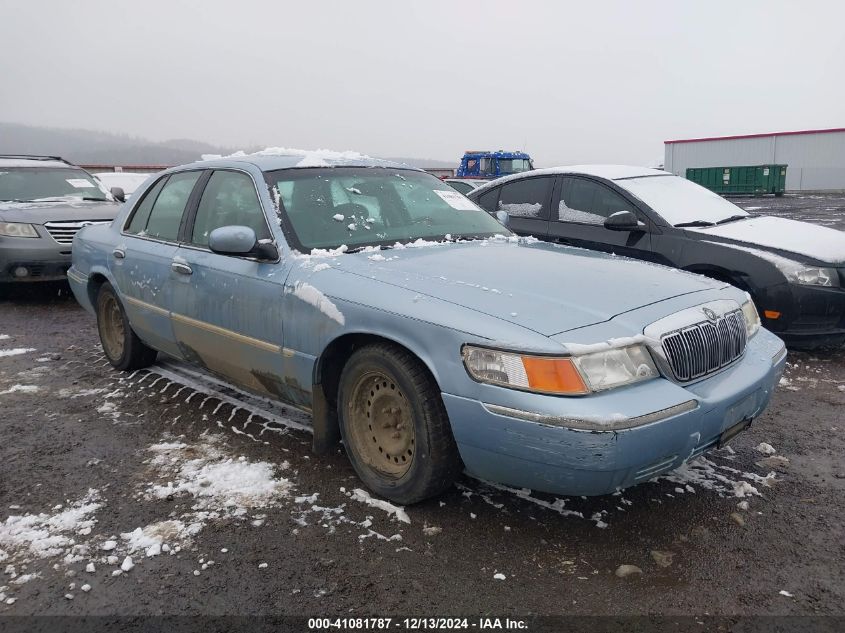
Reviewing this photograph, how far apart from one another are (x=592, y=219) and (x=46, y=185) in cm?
717

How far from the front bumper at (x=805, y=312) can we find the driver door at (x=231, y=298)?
11.8 feet

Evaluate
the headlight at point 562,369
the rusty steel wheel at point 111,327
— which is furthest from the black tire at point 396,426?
the rusty steel wheel at point 111,327

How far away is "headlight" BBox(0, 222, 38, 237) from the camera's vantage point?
7.92 m

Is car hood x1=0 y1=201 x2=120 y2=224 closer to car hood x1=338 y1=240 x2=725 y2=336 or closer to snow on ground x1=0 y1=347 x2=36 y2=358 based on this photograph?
snow on ground x1=0 y1=347 x2=36 y2=358

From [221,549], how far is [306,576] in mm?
425

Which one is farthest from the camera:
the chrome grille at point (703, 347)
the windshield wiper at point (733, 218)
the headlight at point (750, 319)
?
the windshield wiper at point (733, 218)

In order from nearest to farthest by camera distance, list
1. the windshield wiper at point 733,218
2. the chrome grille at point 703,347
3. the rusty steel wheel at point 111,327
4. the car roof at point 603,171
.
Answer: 1. the chrome grille at point 703,347
2. the rusty steel wheel at point 111,327
3. the windshield wiper at point 733,218
4. the car roof at point 603,171

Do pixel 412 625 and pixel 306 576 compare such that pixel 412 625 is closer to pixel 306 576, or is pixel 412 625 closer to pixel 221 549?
pixel 306 576

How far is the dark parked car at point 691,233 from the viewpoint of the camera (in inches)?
200

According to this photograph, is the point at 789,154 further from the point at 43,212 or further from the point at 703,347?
the point at 703,347

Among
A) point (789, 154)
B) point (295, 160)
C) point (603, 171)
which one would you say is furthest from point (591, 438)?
point (789, 154)

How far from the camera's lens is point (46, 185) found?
912 cm

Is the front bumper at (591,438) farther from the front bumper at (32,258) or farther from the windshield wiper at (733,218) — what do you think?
the front bumper at (32,258)

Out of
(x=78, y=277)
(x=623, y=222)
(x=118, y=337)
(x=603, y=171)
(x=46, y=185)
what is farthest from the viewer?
(x=46, y=185)
